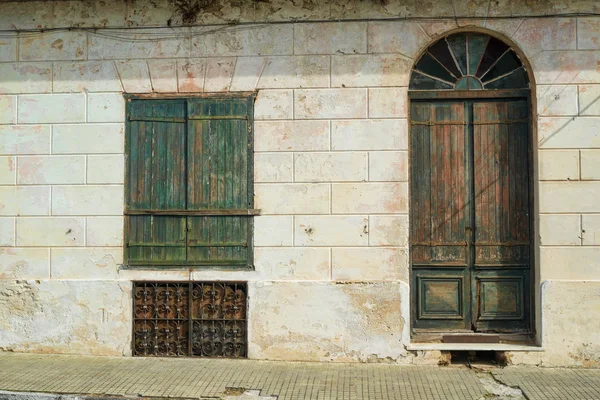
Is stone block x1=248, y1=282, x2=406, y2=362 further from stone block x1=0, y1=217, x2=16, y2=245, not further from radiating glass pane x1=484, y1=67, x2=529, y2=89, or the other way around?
stone block x1=0, y1=217, x2=16, y2=245

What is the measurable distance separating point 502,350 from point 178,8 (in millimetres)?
5378

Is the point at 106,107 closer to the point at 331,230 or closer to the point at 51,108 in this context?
the point at 51,108

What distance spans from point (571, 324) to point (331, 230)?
2.82m

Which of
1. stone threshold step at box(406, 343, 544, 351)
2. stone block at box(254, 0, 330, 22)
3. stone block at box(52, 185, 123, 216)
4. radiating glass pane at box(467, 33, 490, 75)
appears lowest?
stone threshold step at box(406, 343, 544, 351)

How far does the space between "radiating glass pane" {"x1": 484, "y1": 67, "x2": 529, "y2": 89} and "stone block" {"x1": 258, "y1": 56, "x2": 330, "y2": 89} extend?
192 centimetres

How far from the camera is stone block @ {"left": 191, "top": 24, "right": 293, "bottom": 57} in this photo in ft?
23.8

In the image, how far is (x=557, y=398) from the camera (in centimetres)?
588

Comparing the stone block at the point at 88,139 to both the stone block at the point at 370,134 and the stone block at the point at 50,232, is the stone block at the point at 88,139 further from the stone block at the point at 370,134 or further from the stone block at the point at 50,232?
the stone block at the point at 370,134

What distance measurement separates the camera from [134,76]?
24.3 ft

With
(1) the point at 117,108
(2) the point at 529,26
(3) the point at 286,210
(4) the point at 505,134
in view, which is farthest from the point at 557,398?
(1) the point at 117,108

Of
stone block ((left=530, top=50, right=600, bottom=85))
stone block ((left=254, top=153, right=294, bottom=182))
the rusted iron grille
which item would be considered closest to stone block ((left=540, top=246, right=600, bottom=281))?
stone block ((left=530, top=50, right=600, bottom=85))

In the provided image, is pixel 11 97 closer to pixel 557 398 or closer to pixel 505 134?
pixel 505 134

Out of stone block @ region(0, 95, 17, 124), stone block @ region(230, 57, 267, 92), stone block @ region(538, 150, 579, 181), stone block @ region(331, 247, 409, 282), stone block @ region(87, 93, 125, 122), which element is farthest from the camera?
stone block @ region(0, 95, 17, 124)

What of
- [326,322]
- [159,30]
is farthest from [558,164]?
[159,30]
